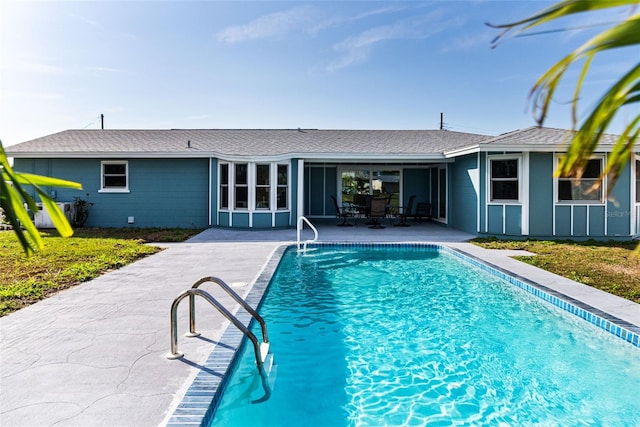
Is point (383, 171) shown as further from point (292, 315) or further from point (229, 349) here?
point (229, 349)

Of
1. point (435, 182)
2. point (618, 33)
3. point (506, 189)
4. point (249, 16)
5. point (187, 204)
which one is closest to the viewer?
point (618, 33)

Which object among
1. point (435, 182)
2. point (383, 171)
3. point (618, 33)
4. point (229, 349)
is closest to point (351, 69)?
point (383, 171)

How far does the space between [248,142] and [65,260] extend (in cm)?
1031

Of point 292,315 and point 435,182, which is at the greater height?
point 435,182

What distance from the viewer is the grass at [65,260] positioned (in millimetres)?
6121

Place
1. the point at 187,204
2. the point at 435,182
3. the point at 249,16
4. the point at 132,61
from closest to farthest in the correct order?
the point at 249,16, the point at 187,204, the point at 132,61, the point at 435,182

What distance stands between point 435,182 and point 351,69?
6.08m

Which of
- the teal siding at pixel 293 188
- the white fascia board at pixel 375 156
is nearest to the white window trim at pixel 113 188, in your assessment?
the teal siding at pixel 293 188

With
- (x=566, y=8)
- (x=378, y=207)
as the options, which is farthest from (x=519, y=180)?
(x=566, y=8)

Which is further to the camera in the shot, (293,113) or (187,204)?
(293,113)

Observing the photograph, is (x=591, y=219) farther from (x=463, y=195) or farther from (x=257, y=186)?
(x=257, y=186)

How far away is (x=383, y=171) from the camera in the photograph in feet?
60.7

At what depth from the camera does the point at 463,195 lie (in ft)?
45.8

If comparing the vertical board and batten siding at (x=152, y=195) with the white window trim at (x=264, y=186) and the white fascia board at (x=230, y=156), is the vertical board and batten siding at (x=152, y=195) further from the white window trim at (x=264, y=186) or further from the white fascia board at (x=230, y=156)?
the white window trim at (x=264, y=186)
